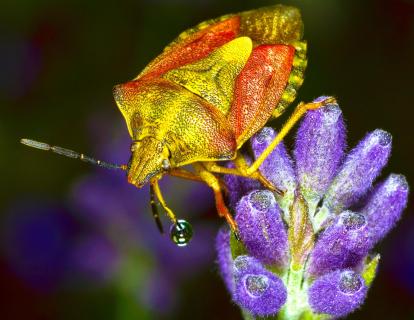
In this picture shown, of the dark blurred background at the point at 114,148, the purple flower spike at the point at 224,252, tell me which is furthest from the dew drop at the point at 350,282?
the dark blurred background at the point at 114,148

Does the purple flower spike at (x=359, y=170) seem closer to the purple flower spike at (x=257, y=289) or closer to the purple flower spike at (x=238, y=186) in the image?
the purple flower spike at (x=238, y=186)

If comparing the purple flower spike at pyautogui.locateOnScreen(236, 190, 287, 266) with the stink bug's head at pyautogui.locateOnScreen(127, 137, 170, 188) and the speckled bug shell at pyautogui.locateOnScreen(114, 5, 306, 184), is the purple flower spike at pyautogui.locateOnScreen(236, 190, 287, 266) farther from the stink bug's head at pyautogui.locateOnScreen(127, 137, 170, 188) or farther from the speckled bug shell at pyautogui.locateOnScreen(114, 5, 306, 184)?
the stink bug's head at pyautogui.locateOnScreen(127, 137, 170, 188)

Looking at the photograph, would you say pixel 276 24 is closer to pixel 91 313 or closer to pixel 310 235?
pixel 310 235

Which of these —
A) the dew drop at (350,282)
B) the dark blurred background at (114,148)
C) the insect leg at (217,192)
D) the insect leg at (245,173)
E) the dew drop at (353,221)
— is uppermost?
the dew drop at (353,221)

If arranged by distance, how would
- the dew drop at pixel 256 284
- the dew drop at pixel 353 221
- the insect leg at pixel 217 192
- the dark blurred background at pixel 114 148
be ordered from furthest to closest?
the dark blurred background at pixel 114 148, the insect leg at pixel 217 192, the dew drop at pixel 353 221, the dew drop at pixel 256 284

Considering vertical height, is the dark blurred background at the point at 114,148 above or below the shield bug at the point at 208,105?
below

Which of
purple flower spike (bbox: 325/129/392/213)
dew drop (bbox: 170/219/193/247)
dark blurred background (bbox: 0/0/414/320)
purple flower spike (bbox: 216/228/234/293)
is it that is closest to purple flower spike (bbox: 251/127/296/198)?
purple flower spike (bbox: 325/129/392/213)
